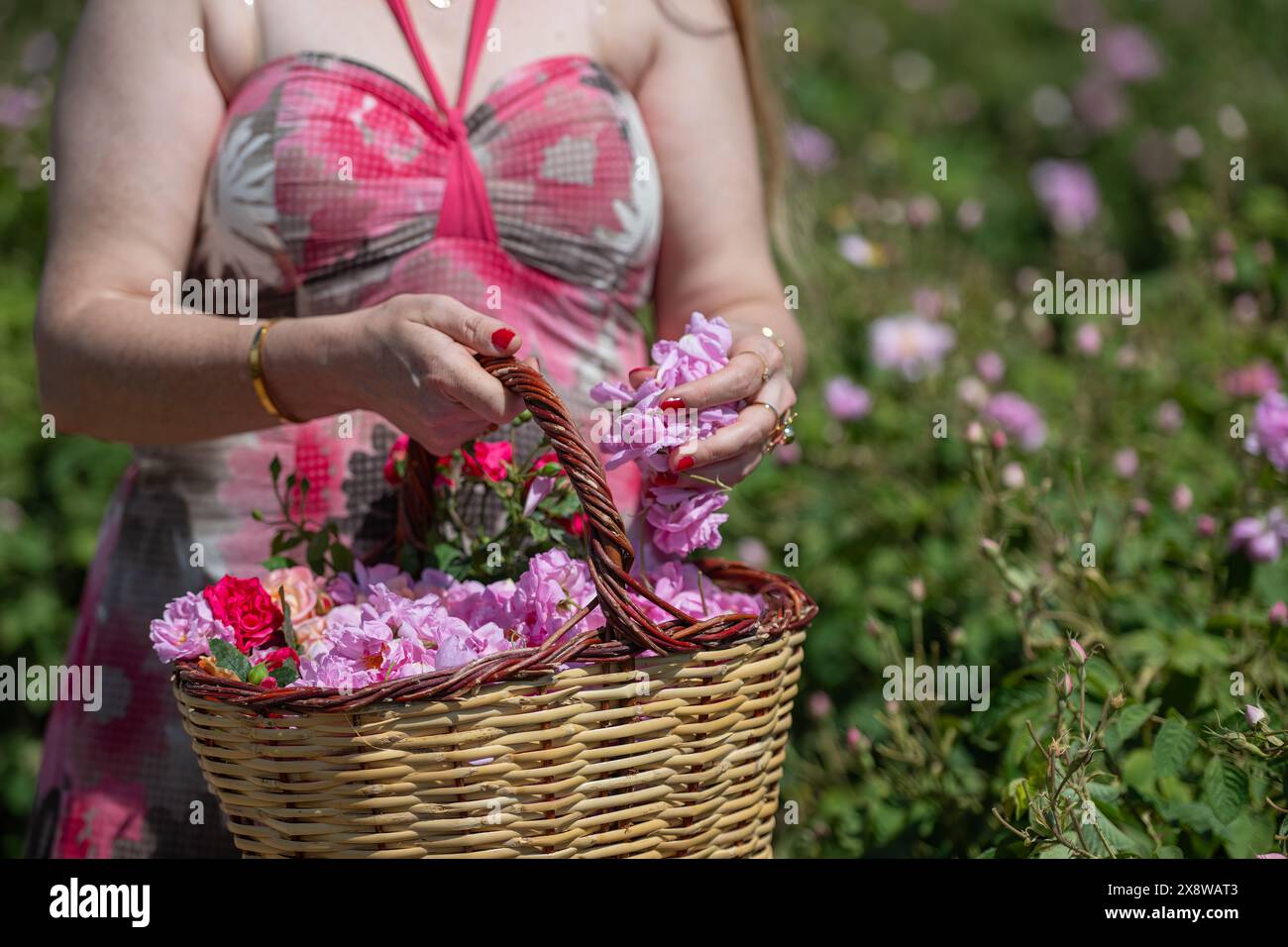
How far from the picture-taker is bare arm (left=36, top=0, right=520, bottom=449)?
146 centimetres

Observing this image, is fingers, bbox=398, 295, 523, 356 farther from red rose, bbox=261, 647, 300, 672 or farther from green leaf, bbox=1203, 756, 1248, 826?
green leaf, bbox=1203, 756, 1248, 826

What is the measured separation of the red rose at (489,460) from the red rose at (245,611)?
28cm

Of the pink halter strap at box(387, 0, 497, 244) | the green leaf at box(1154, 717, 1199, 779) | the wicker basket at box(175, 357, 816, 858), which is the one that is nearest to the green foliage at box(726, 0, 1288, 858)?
the green leaf at box(1154, 717, 1199, 779)

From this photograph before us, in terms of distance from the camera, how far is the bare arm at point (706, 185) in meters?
1.74

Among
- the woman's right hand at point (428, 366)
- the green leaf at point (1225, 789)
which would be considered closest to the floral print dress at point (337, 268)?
the woman's right hand at point (428, 366)

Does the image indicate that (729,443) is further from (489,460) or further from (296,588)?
(296,588)

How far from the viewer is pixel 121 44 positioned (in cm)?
155

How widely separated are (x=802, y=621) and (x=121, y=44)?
1054 millimetres

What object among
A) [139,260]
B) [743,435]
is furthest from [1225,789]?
[139,260]

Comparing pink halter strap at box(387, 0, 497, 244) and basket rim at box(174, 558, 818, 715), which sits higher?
pink halter strap at box(387, 0, 497, 244)

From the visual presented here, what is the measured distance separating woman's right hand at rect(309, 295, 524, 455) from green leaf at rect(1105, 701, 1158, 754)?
82 centimetres

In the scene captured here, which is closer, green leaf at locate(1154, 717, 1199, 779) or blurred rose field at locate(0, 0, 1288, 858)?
green leaf at locate(1154, 717, 1199, 779)

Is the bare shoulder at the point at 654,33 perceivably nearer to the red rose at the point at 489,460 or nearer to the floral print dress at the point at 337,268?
the floral print dress at the point at 337,268
